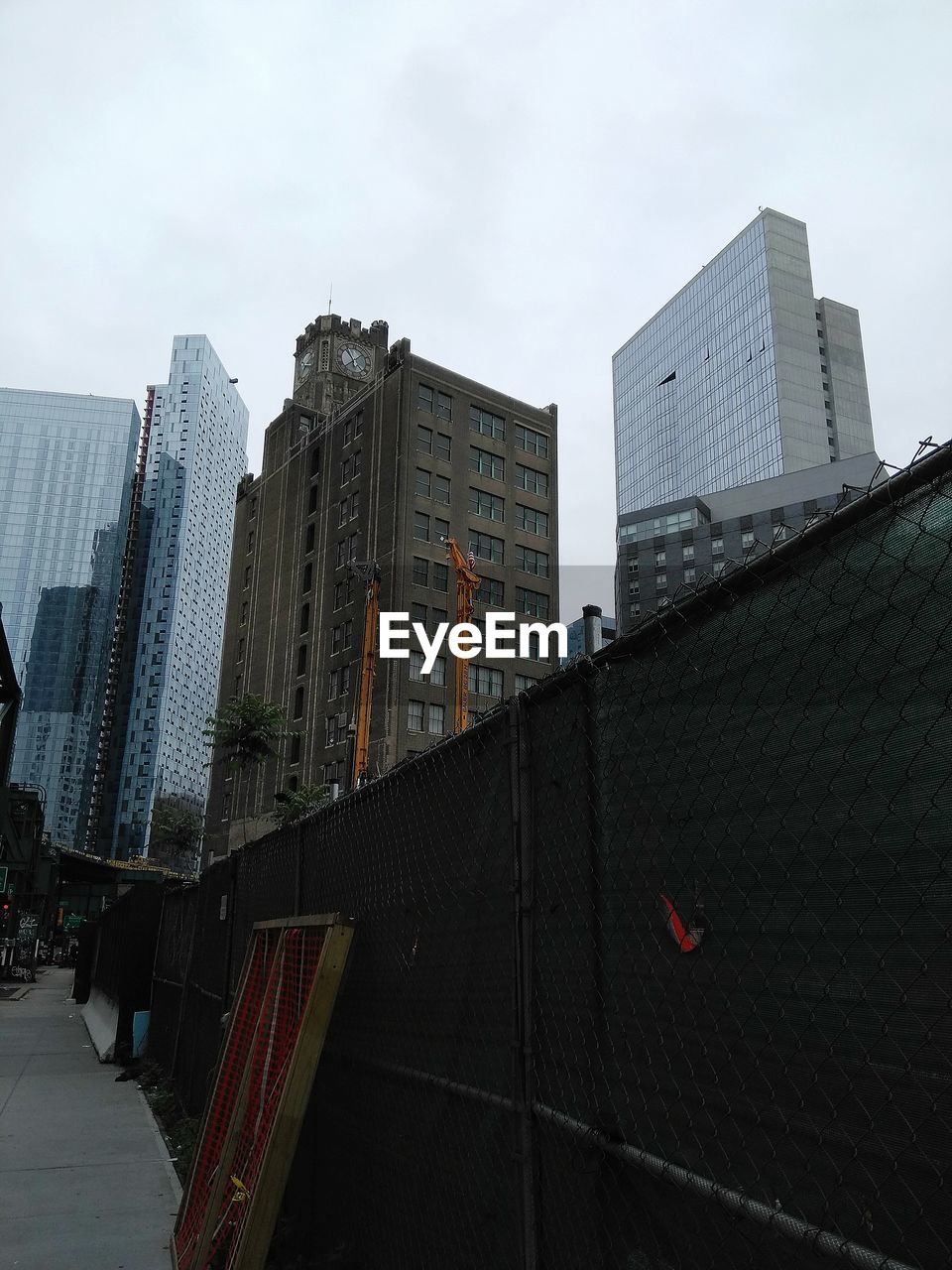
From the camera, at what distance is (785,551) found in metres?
2.31

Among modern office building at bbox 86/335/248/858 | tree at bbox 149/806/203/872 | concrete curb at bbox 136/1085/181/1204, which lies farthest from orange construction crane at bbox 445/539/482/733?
modern office building at bbox 86/335/248/858

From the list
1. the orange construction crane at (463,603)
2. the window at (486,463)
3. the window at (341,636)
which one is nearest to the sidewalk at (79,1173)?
the orange construction crane at (463,603)

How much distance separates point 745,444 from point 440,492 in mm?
88281

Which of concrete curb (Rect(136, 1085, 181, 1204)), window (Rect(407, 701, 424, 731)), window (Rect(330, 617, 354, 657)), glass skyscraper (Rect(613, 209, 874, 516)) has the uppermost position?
glass skyscraper (Rect(613, 209, 874, 516))

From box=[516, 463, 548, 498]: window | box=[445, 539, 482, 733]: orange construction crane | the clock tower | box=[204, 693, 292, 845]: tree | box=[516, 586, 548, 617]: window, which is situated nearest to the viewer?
box=[445, 539, 482, 733]: orange construction crane

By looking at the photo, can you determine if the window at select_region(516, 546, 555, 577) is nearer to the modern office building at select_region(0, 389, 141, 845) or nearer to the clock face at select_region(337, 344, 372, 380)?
the clock face at select_region(337, 344, 372, 380)

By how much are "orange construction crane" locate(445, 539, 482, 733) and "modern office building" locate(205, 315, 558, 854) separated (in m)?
0.56

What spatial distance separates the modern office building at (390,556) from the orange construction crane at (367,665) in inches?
20.5

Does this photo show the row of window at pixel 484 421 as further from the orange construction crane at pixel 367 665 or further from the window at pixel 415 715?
the window at pixel 415 715

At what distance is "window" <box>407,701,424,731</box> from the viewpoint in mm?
53281

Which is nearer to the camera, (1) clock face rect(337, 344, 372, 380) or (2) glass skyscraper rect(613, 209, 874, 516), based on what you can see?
(1) clock face rect(337, 344, 372, 380)

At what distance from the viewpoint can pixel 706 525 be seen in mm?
110750

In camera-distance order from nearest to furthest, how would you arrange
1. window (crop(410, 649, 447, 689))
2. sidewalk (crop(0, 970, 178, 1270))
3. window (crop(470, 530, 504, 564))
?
sidewalk (crop(0, 970, 178, 1270)) → window (crop(410, 649, 447, 689)) → window (crop(470, 530, 504, 564))

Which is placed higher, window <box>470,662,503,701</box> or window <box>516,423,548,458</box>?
window <box>516,423,548,458</box>
